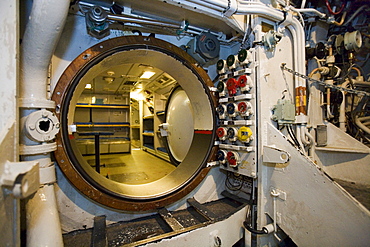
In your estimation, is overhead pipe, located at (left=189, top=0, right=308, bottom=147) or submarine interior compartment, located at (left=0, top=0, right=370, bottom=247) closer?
submarine interior compartment, located at (left=0, top=0, right=370, bottom=247)

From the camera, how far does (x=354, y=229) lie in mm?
1117

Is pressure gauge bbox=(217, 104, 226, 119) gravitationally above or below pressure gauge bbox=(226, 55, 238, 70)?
below

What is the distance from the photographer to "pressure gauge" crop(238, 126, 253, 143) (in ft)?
5.56

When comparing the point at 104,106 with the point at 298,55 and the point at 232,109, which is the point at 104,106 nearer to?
the point at 232,109

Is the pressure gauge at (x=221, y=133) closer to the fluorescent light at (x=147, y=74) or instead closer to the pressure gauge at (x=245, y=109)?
the pressure gauge at (x=245, y=109)

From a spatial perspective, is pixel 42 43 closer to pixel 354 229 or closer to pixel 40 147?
pixel 40 147

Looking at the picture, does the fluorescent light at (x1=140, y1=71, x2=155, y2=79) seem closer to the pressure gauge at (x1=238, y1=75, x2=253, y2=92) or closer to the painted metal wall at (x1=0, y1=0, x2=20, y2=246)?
the pressure gauge at (x1=238, y1=75, x2=253, y2=92)

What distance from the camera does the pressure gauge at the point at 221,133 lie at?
1.92 metres

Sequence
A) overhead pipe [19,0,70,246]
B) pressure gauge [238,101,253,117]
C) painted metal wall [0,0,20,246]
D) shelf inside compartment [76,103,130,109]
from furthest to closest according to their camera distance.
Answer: shelf inside compartment [76,103,130,109]
pressure gauge [238,101,253,117]
overhead pipe [19,0,70,246]
painted metal wall [0,0,20,246]

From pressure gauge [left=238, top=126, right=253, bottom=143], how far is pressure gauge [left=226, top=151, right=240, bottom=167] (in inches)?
7.2

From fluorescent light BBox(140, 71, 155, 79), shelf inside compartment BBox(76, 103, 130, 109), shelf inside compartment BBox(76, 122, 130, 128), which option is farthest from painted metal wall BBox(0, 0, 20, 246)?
shelf inside compartment BBox(76, 103, 130, 109)

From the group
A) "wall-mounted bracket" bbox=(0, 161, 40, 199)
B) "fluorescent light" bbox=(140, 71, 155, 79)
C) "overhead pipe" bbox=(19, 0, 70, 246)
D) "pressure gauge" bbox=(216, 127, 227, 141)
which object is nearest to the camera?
"wall-mounted bracket" bbox=(0, 161, 40, 199)

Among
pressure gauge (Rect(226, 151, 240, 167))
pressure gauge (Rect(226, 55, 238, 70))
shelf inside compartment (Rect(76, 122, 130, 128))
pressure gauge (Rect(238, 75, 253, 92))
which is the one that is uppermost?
pressure gauge (Rect(226, 55, 238, 70))

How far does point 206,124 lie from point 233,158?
0.55 m
